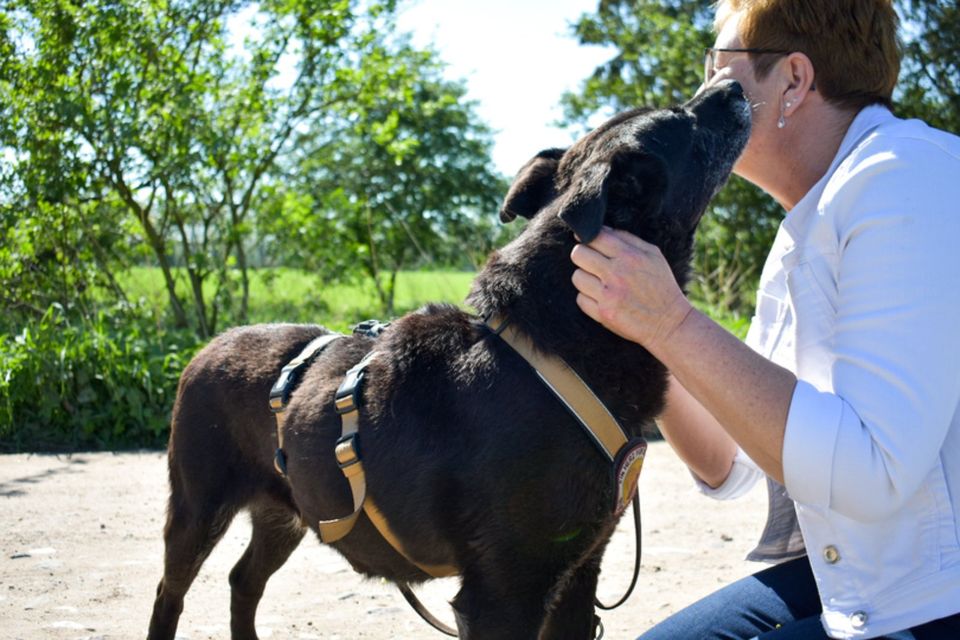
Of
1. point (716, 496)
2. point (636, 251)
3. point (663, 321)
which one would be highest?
point (636, 251)

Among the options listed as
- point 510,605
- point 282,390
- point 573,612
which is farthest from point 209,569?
point 510,605

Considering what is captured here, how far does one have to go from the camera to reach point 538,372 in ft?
8.14

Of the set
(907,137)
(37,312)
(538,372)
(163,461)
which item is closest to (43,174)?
(37,312)

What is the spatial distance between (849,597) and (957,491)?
341 millimetres

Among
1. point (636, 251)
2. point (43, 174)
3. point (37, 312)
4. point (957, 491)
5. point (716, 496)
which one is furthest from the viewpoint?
point (37, 312)

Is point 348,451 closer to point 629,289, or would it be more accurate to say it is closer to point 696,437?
point 629,289

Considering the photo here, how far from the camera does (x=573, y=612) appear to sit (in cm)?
278

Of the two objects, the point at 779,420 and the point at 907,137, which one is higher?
the point at 907,137

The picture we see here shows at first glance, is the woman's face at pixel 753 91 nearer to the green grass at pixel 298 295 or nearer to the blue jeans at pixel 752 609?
the blue jeans at pixel 752 609

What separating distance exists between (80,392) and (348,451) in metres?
4.56

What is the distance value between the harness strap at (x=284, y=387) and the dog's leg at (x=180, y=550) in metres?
0.40

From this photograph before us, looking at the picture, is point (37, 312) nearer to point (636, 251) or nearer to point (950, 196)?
point (636, 251)

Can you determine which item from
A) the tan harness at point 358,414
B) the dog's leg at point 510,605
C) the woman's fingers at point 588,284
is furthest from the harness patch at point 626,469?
the woman's fingers at point 588,284

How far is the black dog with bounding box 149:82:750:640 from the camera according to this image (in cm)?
245
